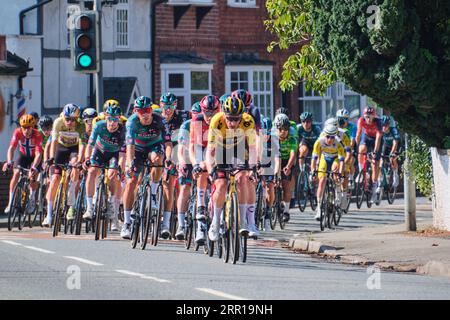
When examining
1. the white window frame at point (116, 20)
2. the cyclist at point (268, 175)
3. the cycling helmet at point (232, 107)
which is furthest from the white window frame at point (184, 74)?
the cycling helmet at point (232, 107)

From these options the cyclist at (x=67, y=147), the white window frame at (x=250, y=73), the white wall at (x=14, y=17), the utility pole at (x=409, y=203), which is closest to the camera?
the utility pole at (x=409, y=203)

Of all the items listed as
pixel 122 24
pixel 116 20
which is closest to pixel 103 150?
pixel 116 20

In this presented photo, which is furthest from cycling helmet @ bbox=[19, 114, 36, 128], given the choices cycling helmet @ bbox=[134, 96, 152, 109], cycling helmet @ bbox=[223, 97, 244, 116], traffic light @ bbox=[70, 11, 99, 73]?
cycling helmet @ bbox=[223, 97, 244, 116]

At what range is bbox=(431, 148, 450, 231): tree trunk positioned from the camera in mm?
21953

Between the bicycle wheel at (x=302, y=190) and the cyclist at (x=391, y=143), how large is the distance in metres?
1.93

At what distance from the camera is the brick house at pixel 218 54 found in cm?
4438

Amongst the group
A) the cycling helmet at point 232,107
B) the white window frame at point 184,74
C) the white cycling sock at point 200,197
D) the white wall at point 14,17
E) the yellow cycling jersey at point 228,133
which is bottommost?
the white cycling sock at point 200,197

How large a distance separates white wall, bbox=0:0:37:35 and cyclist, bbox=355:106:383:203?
1228 centimetres

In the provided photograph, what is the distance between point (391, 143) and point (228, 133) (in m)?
14.4

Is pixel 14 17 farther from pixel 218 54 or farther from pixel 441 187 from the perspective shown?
pixel 441 187

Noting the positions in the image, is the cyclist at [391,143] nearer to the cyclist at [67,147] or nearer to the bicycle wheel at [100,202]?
the cyclist at [67,147]

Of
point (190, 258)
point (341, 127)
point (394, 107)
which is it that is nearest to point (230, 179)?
point (190, 258)

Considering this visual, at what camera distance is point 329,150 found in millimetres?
26953

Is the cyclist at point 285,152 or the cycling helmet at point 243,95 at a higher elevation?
the cycling helmet at point 243,95
